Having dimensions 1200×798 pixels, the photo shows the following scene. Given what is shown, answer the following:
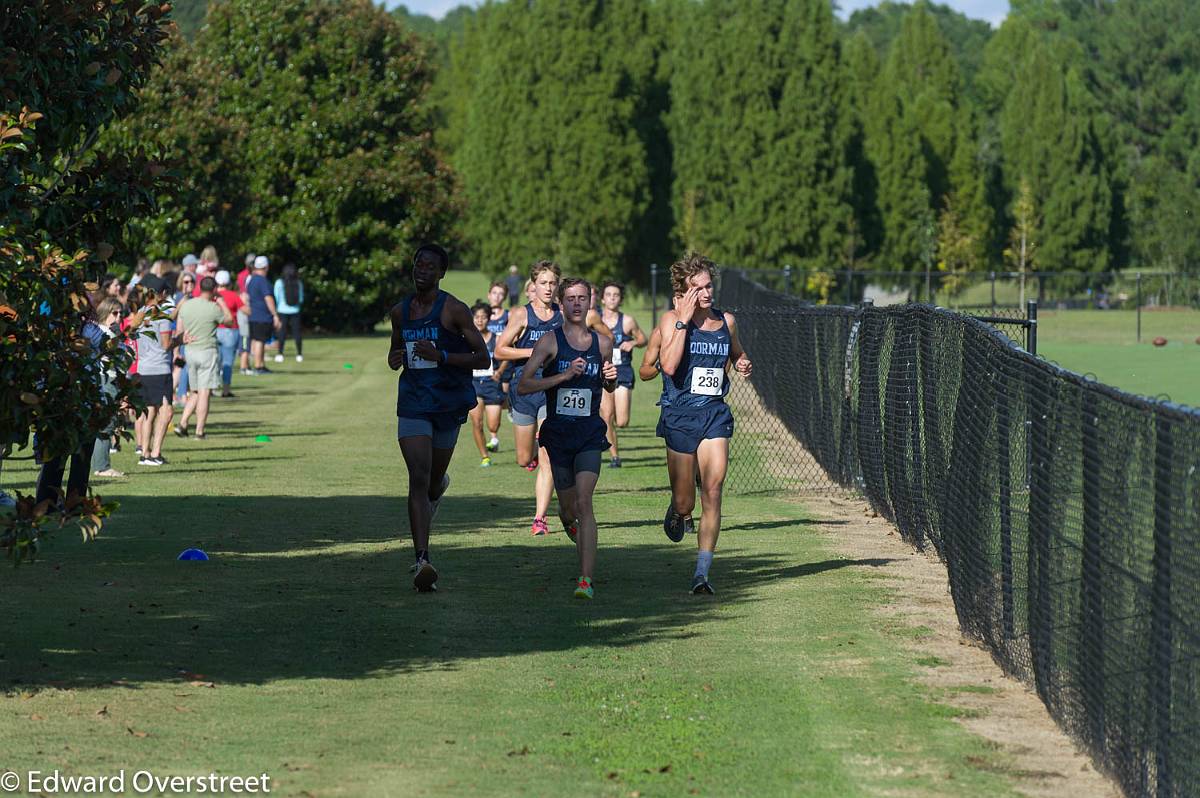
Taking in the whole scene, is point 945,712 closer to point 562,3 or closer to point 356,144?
point 356,144

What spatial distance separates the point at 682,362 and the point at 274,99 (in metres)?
43.0

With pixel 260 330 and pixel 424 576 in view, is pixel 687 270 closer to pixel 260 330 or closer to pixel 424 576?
pixel 424 576

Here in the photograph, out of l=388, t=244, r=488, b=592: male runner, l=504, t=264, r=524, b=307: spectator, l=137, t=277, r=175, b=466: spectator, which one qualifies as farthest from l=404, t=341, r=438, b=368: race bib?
l=504, t=264, r=524, b=307: spectator

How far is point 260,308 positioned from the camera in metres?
34.7

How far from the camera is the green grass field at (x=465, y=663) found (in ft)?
24.0

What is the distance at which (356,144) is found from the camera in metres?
53.6

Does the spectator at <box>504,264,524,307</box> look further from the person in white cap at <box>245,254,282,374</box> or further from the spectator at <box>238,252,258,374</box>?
the person in white cap at <box>245,254,282,374</box>

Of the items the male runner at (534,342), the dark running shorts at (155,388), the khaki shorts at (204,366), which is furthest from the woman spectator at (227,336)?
the male runner at (534,342)

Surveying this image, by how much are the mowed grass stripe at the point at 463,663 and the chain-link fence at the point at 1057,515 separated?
1.78 ft

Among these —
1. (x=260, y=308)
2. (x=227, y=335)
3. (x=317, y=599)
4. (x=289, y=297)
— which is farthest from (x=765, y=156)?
(x=317, y=599)

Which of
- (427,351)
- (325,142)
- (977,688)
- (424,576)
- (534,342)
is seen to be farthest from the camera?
(325,142)

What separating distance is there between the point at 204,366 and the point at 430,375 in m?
10.7

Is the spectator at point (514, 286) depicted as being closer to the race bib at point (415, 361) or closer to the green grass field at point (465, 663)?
the green grass field at point (465, 663)

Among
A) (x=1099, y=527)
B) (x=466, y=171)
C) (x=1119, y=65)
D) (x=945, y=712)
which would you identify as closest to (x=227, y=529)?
(x=945, y=712)
